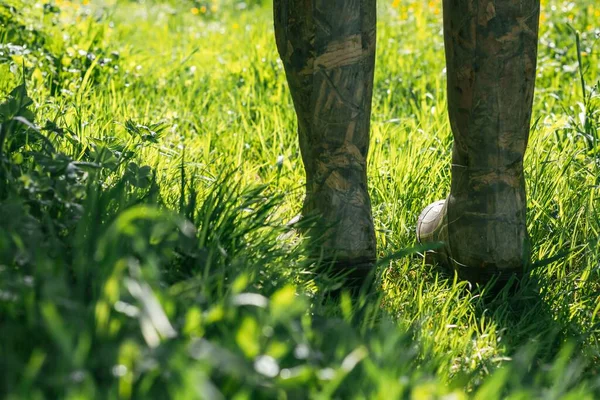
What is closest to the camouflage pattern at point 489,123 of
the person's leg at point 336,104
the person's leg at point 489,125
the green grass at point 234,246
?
the person's leg at point 489,125

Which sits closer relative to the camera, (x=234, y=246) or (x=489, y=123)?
(x=234, y=246)

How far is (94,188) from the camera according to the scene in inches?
67.7

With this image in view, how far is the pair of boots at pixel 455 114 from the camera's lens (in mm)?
2025

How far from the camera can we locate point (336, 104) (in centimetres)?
208

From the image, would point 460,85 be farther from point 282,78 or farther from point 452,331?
point 282,78

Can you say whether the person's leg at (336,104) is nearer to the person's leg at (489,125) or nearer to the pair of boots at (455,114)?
the pair of boots at (455,114)

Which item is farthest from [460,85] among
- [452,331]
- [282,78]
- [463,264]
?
[282,78]

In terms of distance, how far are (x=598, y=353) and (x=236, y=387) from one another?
3.21ft

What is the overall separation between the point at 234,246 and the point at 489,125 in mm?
734

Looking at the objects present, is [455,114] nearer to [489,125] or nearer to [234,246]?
[489,125]

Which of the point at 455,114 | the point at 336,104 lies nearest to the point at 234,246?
the point at 336,104

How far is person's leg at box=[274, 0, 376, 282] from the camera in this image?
6.65 feet

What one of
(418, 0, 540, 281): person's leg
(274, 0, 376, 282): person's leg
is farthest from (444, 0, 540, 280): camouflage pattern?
(274, 0, 376, 282): person's leg

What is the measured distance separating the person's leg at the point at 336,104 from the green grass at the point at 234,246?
0.13m
